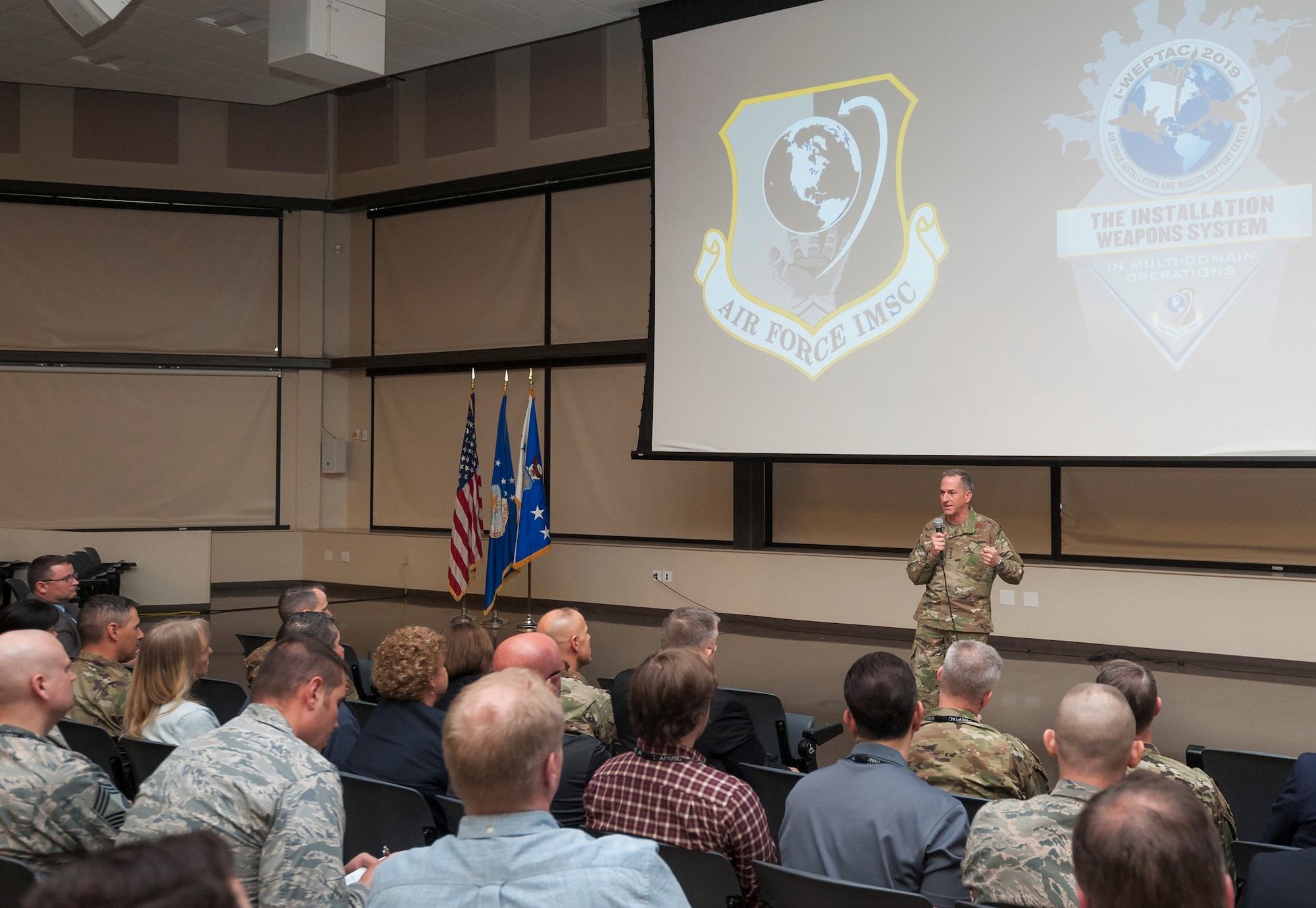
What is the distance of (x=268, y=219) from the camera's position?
39.5 ft

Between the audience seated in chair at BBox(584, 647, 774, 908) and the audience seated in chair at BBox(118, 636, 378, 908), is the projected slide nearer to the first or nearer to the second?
the audience seated in chair at BBox(584, 647, 774, 908)

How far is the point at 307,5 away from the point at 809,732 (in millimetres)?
6099

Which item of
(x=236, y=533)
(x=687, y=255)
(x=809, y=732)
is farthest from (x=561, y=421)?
(x=809, y=732)

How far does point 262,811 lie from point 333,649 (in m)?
1.48

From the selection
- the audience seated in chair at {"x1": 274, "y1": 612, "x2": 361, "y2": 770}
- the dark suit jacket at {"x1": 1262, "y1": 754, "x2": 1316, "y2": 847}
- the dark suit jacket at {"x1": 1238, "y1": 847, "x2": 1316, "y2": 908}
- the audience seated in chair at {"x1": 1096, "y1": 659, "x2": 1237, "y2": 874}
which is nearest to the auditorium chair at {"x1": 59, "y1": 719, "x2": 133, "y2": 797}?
the audience seated in chair at {"x1": 274, "y1": 612, "x2": 361, "y2": 770}

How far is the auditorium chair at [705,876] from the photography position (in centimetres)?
214

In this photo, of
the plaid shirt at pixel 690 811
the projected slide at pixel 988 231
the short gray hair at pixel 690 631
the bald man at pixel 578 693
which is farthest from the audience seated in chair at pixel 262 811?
the projected slide at pixel 988 231

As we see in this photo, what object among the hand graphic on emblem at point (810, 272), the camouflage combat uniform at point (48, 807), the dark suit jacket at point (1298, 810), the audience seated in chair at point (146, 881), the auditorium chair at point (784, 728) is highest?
the hand graphic on emblem at point (810, 272)

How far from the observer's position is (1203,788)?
8.14ft

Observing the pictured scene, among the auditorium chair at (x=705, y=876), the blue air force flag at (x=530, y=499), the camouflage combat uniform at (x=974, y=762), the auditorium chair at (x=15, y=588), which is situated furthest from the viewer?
the blue air force flag at (x=530, y=499)

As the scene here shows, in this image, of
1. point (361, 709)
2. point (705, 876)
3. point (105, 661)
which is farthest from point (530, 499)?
point (705, 876)

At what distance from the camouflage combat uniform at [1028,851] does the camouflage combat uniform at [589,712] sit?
4.64 ft

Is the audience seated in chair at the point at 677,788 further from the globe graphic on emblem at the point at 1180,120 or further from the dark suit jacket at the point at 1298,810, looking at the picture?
the globe graphic on emblem at the point at 1180,120

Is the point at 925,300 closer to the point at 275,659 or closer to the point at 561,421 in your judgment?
the point at 561,421
